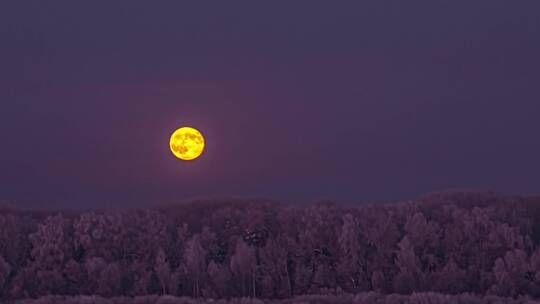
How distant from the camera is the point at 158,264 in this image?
97.9 feet

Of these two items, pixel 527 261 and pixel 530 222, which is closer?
pixel 527 261

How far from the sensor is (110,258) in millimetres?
31031

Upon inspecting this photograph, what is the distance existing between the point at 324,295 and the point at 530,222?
850 centimetres

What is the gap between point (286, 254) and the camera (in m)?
31.0

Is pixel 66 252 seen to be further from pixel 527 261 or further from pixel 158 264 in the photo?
pixel 527 261

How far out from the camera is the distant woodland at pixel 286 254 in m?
28.8

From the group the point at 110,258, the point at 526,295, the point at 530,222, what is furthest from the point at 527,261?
the point at 110,258

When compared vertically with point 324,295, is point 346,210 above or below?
above

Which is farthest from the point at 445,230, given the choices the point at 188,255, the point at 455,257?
the point at 188,255

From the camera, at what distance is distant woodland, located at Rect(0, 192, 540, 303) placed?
28.8 meters

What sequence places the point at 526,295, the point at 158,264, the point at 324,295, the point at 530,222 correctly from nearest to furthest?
the point at 526,295 → the point at 324,295 → the point at 158,264 → the point at 530,222

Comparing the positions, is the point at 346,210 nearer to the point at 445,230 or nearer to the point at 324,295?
the point at 445,230

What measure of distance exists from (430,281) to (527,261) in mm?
2855

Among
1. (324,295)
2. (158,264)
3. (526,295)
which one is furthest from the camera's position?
(158,264)
